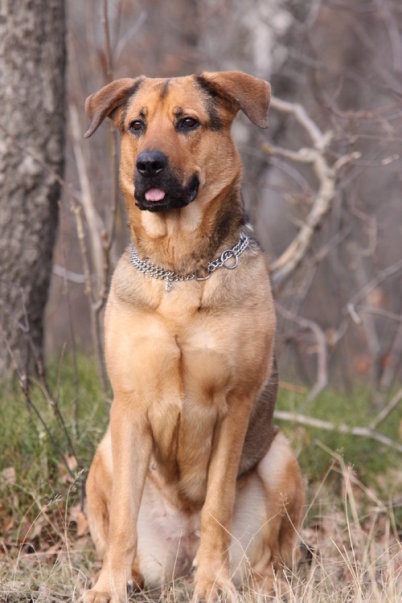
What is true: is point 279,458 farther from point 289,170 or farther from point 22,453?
point 289,170

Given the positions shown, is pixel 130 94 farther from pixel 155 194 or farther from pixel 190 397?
pixel 190 397

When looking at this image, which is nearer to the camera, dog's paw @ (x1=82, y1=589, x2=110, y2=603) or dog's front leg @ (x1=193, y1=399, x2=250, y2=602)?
dog's paw @ (x1=82, y1=589, x2=110, y2=603)

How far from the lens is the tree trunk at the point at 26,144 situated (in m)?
5.55

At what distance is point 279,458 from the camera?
4402 millimetres

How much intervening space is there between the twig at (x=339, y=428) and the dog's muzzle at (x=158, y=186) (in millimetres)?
2371

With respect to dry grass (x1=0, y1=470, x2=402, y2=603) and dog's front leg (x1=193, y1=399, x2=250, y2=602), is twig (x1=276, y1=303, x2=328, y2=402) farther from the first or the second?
dog's front leg (x1=193, y1=399, x2=250, y2=602)

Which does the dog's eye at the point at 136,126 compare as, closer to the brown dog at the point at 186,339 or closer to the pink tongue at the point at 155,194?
the brown dog at the point at 186,339

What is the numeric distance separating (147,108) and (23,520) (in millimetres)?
2115

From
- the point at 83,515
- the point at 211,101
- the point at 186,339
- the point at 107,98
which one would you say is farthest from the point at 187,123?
the point at 83,515

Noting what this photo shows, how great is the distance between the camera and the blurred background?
635cm

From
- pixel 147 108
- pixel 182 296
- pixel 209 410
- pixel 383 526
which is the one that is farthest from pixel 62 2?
pixel 383 526

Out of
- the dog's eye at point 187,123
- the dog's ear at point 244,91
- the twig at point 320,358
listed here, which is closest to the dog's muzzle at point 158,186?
the dog's eye at point 187,123

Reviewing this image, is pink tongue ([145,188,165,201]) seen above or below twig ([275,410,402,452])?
above

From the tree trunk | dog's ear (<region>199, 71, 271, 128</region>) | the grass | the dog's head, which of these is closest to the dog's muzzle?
the dog's head
